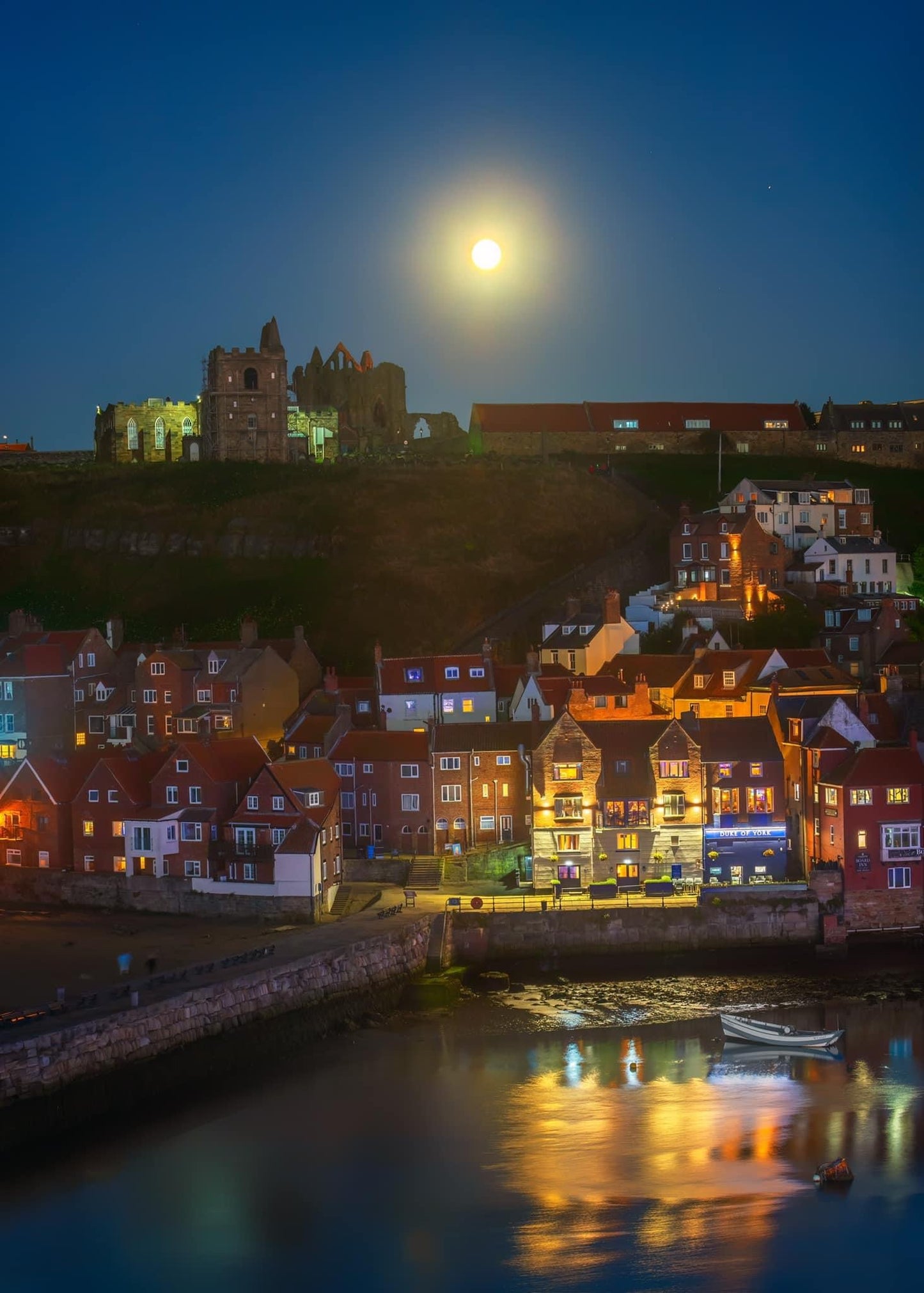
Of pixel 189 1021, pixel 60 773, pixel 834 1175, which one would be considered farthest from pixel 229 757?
pixel 834 1175

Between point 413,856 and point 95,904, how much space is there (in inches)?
452

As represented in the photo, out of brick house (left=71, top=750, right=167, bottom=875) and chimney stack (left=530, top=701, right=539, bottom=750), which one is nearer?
brick house (left=71, top=750, right=167, bottom=875)

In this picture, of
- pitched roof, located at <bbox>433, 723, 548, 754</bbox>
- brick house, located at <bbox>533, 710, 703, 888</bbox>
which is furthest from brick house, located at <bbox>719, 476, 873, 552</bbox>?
brick house, located at <bbox>533, 710, 703, 888</bbox>

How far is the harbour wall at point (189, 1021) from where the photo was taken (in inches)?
1522

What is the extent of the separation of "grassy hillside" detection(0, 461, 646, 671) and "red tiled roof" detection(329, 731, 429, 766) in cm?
2144

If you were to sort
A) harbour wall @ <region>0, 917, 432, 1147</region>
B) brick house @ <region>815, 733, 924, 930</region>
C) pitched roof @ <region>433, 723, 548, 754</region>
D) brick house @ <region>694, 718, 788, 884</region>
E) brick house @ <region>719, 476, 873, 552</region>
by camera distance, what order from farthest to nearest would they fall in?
brick house @ <region>719, 476, 873, 552</region>
pitched roof @ <region>433, 723, 548, 754</region>
brick house @ <region>694, 718, 788, 884</region>
brick house @ <region>815, 733, 924, 930</region>
harbour wall @ <region>0, 917, 432, 1147</region>

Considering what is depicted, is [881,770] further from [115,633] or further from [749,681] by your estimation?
[115,633]

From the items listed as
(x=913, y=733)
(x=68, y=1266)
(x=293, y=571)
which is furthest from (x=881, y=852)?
(x=293, y=571)

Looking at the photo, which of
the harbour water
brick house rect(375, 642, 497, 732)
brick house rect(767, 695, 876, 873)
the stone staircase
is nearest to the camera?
the harbour water

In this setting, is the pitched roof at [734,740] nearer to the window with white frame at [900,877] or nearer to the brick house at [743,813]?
the brick house at [743,813]

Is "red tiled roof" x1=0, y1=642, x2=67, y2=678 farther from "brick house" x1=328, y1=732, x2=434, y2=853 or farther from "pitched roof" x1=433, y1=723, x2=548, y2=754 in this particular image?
"pitched roof" x1=433, y1=723, x2=548, y2=754

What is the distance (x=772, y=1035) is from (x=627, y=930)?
9004mm

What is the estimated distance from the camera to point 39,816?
196 ft

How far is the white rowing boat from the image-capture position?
44.1 m
